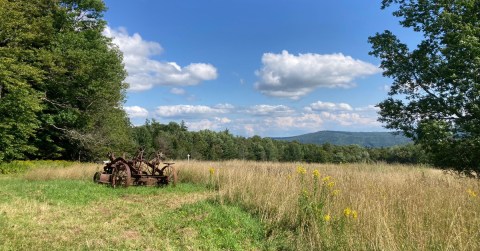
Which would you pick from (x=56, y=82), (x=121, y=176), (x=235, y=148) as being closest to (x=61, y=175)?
(x=121, y=176)

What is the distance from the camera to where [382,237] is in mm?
3949

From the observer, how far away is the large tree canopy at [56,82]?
19422mm

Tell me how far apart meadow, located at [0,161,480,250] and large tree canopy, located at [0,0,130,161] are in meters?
12.8

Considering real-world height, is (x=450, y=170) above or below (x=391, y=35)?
below

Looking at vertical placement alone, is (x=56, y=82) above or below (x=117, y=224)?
above

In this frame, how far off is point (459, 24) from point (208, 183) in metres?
10.1

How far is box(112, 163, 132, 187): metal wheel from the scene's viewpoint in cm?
1180

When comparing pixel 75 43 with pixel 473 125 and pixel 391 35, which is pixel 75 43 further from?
pixel 473 125

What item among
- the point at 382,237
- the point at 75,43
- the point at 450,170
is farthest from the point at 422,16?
the point at 75,43

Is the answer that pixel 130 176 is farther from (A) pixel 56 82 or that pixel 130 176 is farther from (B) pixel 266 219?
(A) pixel 56 82

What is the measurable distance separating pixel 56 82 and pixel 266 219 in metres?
22.6

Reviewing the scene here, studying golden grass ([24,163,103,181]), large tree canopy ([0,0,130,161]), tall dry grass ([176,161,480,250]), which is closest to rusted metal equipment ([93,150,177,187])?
golden grass ([24,163,103,181])

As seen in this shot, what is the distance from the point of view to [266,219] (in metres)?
6.43

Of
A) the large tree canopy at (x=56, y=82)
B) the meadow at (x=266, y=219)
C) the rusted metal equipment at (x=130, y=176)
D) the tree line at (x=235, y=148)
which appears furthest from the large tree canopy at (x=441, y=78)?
the tree line at (x=235, y=148)
